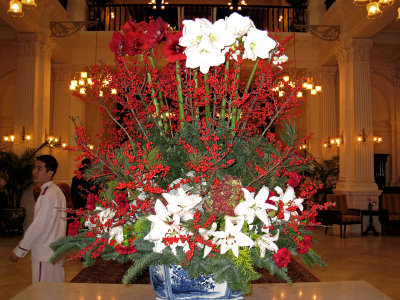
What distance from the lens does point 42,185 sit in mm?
3471

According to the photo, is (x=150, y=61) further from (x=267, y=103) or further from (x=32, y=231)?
(x=32, y=231)

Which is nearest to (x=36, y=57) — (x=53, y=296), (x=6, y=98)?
(x=6, y=98)

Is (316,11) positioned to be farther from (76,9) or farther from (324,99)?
(76,9)

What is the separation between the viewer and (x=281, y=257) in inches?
49.9

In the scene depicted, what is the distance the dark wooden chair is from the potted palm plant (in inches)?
304

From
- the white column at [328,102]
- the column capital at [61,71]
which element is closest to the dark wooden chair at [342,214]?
the white column at [328,102]

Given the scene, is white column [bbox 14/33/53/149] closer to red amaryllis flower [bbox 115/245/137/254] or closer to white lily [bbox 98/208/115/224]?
white lily [bbox 98/208/115/224]

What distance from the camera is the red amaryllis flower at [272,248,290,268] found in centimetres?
126

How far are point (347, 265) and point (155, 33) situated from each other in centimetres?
709

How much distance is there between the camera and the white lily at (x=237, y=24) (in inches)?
54.7

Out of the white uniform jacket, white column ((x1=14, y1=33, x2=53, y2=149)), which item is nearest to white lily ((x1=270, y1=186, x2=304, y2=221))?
the white uniform jacket

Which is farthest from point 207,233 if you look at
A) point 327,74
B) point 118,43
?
point 327,74

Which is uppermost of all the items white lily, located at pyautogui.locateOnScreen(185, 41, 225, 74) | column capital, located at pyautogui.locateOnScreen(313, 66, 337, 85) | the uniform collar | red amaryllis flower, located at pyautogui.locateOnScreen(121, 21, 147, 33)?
column capital, located at pyautogui.locateOnScreen(313, 66, 337, 85)

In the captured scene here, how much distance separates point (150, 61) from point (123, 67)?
174 mm
